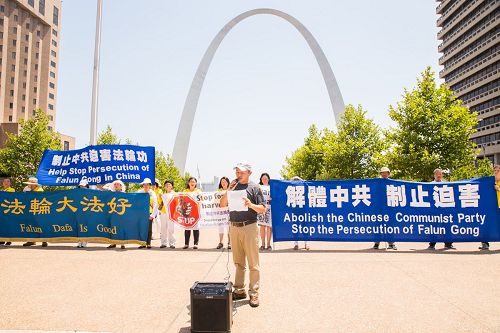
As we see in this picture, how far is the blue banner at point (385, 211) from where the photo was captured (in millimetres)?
10766

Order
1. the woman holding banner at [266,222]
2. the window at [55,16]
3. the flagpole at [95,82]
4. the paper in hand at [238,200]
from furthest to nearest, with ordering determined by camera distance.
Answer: the window at [55,16]
the flagpole at [95,82]
the woman holding banner at [266,222]
the paper in hand at [238,200]

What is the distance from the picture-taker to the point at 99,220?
37.8ft

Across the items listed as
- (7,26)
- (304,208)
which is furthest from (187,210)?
(7,26)

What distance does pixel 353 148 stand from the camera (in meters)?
35.3

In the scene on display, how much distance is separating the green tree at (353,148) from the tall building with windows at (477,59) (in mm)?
38766

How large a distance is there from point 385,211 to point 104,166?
8604 mm

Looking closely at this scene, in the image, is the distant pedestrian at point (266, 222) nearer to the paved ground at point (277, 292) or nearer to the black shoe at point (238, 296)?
the paved ground at point (277, 292)

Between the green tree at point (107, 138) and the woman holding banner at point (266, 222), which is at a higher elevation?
the green tree at point (107, 138)

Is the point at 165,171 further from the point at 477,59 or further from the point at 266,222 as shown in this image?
the point at 477,59

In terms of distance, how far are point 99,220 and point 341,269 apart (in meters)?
7.24

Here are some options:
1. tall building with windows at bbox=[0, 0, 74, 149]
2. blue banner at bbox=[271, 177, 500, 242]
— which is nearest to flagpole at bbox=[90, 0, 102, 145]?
blue banner at bbox=[271, 177, 500, 242]

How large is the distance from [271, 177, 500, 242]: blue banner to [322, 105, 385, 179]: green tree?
24139 millimetres

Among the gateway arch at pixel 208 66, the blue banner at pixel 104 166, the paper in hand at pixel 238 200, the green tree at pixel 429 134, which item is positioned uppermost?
the gateway arch at pixel 208 66

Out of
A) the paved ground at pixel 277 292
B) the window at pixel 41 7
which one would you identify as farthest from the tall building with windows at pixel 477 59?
the window at pixel 41 7
